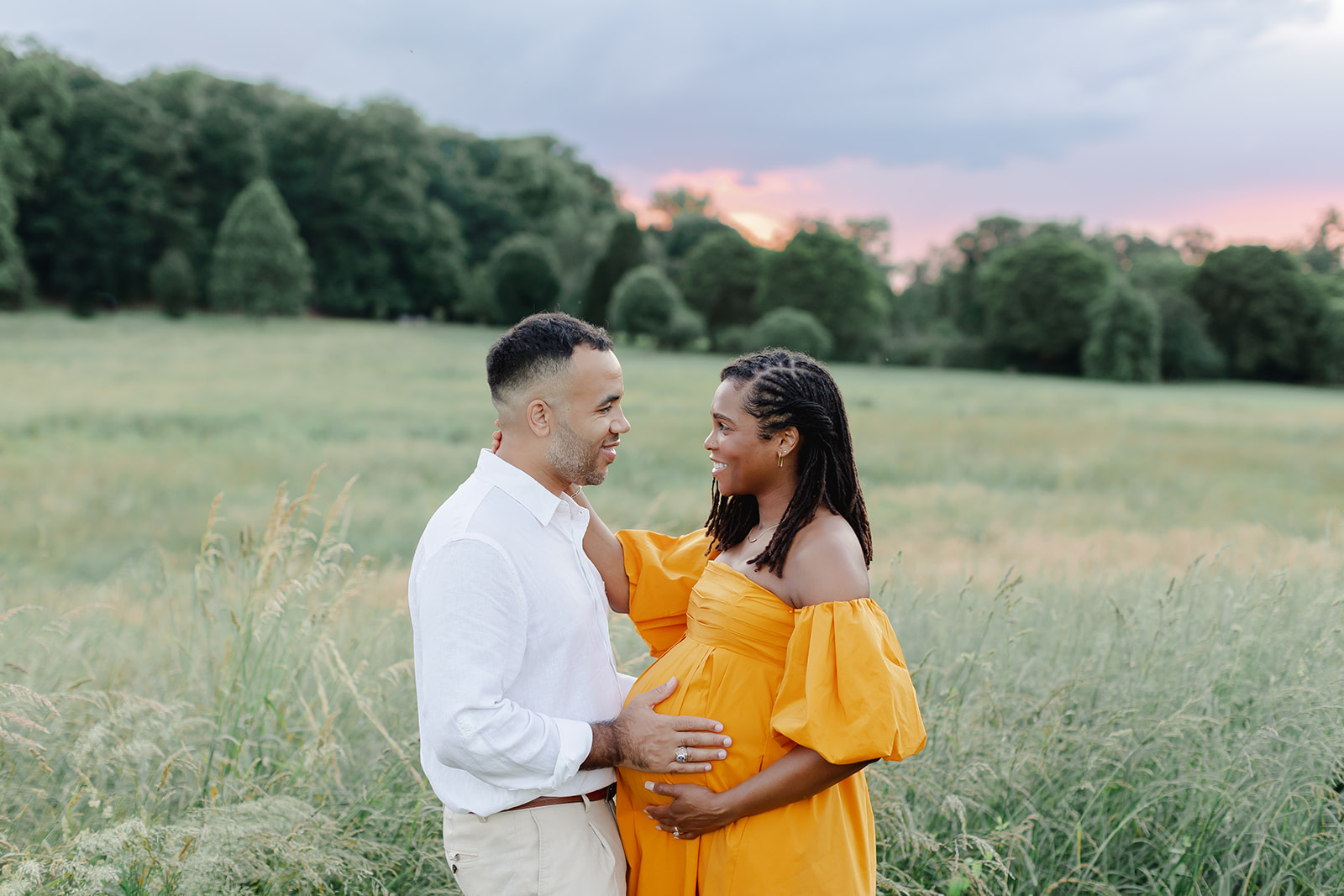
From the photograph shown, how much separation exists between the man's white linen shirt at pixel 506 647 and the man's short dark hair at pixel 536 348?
0.22 metres

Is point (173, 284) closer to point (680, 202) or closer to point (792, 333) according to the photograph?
point (792, 333)

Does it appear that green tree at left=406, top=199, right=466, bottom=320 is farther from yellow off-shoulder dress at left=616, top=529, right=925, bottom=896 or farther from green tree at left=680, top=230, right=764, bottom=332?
yellow off-shoulder dress at left=616, top=529, right=925, bottom=896

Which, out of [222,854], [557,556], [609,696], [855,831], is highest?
[557,556]

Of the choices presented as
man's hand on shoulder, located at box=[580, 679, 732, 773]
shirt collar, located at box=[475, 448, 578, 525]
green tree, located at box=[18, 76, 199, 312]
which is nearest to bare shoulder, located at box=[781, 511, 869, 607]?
man's hand on shoulder, located at box=[580, 679, 732, 773]

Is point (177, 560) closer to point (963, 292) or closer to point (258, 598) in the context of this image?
point (258, 598)

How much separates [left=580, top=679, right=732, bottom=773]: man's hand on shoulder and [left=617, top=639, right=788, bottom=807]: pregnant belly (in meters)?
0.05

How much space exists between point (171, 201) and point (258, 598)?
63446 millimetres

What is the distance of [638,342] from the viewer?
191 feet

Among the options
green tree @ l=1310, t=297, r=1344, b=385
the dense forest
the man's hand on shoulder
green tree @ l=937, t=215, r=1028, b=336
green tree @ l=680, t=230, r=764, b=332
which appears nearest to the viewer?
the man's hand on shoulder

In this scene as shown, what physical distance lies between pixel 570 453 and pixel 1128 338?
60.4 metres

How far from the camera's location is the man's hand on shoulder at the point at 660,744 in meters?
2.25

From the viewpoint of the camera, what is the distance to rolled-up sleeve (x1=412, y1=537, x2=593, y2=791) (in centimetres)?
201

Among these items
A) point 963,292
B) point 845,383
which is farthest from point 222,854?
point 963,292

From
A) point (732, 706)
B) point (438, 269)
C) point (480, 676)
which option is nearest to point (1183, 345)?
point (438, 269)
